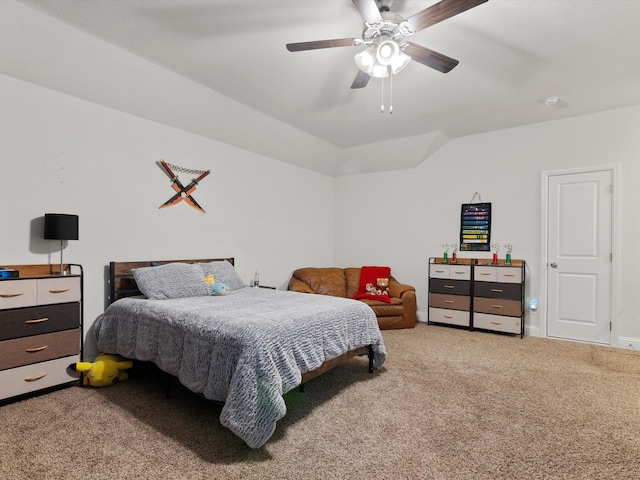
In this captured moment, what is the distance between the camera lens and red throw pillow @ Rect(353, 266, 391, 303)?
5180 millimetres

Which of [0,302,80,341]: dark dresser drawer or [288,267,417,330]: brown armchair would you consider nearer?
[0,302,80,341]: dark dresser drawer

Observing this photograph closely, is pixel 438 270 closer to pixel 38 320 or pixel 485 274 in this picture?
pixel 485 274

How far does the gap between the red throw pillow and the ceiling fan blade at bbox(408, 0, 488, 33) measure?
3665mm

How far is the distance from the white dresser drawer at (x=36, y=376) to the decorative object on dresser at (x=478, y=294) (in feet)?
14.1

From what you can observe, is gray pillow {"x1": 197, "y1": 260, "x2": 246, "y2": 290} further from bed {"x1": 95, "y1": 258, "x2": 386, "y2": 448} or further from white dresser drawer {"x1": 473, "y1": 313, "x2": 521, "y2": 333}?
white dresser drawer {"x1": 473, "y1": 313, "x2": 521, "y2": 333}

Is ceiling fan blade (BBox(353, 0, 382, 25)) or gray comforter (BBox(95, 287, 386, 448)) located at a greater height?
ceiling fan blade (BBox(353, 0, 382, 25))

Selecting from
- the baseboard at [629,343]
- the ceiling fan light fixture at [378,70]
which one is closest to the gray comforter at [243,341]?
the ceiling fan light fixture at [378,70]

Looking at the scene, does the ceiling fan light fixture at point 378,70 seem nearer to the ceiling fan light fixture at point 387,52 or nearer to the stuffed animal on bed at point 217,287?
the ceiling fan light fixture at point 387,52

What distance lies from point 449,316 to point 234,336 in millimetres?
3669

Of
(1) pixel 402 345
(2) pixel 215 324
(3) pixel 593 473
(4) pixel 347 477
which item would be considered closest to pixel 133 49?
(2) pixel 215 324

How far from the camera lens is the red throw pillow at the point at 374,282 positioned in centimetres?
518

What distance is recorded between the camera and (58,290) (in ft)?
9.02

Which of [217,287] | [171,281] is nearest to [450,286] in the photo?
[217,287]

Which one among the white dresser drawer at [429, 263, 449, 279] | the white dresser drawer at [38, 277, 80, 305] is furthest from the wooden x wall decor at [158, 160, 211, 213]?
the white dresser drawer at [429, 263, 449, 279]
